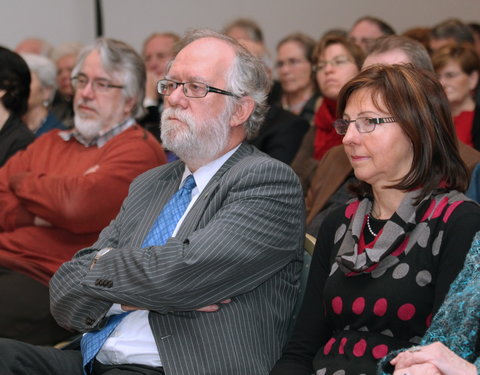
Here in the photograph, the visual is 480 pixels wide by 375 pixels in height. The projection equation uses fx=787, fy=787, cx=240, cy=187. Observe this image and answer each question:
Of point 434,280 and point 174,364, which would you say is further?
point 174,364

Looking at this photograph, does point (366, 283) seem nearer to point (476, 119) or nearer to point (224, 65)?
point (224, 65)

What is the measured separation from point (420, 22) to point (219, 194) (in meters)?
4.65

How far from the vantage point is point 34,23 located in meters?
7.16

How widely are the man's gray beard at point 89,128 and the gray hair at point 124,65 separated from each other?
229 mm

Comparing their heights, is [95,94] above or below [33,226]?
above

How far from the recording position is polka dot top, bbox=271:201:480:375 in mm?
2012

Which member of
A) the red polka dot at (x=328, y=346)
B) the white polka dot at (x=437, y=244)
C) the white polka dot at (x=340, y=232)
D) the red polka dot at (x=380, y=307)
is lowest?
the red polka dot at (x=328, y=346)

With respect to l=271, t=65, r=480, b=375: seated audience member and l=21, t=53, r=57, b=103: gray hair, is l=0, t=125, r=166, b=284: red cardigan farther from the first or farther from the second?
l=21, t=53, r=57, b=103: gray hair

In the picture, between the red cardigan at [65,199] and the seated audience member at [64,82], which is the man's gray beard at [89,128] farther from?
the seated audience member at [64,82]

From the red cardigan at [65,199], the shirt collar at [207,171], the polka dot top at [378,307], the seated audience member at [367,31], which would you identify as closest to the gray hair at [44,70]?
the red cardigan at [65,199]

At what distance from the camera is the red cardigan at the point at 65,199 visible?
10.4ft

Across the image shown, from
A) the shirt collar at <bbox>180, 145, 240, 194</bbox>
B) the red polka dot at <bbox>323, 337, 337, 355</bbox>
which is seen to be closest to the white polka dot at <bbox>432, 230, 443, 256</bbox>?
the red polka dot at <bbox>323, 337, 337, 355</bbox>

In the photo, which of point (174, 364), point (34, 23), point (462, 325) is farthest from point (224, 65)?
point (34, 23)

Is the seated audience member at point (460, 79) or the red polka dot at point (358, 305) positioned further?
the seated audience member at point (460, 79)
